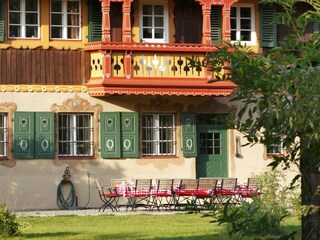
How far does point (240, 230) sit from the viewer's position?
6941 millimetres

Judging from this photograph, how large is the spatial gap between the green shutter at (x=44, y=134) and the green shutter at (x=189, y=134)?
3866mm

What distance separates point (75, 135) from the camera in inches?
1179

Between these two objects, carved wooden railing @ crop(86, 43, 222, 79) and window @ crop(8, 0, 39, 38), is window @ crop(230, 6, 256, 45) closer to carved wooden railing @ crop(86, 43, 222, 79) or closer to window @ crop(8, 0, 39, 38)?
carved wooden railing @ crop(86, 43, 222, 79)

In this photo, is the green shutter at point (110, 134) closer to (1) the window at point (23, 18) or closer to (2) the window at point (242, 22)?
(1) the window at point (23, 18)

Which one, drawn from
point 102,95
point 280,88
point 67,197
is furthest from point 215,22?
→ point 280,88

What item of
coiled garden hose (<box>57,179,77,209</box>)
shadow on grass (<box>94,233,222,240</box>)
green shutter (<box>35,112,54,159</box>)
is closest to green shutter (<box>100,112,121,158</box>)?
coiled garden hose (<box>57,179,77,209</box>)

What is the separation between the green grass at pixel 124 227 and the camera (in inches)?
735

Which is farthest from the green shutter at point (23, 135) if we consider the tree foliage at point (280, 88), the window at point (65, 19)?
the tree foliage at point (280, 88)

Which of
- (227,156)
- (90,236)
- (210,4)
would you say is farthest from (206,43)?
(90,236)

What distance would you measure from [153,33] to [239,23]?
2.75 m

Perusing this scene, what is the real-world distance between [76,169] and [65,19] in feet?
13.7

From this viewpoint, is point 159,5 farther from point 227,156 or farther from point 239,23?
point 227,156

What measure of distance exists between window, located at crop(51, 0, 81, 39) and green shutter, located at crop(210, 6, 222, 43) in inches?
159

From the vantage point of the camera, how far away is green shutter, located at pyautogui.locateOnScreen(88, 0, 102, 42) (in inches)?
1185
